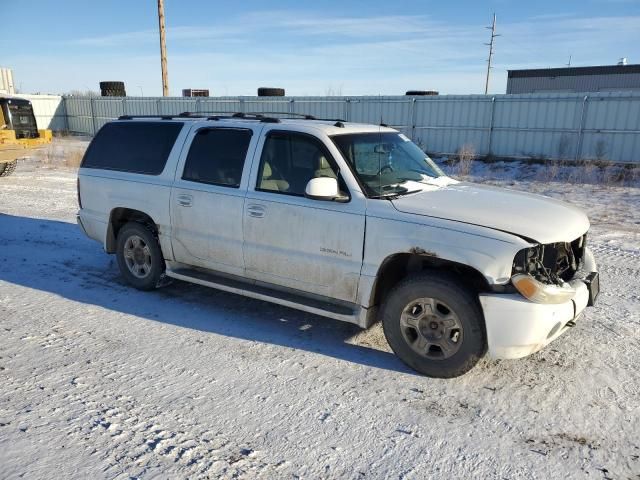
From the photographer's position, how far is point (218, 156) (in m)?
5.11

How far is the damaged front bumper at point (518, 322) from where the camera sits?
11.7 ft

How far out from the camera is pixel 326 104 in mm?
23250

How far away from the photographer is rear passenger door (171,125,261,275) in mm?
4895

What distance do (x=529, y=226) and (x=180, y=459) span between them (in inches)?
108

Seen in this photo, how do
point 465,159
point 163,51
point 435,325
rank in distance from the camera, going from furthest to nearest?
point 163,51 → point 465,159 → point 435,325

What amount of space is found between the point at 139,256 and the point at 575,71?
3371 cm

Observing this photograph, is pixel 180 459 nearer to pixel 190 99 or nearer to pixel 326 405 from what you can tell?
pixel 326 405

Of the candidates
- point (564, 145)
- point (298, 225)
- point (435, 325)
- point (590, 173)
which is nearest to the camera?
point (435, 325)

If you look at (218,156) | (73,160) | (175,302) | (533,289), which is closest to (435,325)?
(533,289)

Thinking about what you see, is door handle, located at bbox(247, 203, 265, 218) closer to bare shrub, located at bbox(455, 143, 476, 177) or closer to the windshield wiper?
the windshield wiper

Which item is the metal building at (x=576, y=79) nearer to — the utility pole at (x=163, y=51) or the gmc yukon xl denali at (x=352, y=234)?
the utility pole at (x=163, y=51)

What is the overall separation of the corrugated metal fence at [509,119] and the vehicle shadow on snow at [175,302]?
14.6 metres

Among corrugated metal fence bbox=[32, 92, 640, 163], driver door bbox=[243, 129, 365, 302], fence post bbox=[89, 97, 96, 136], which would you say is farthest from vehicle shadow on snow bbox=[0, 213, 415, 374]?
fence post bbox=[89, 97, 96, 136]

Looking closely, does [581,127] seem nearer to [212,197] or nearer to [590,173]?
[590,173]
